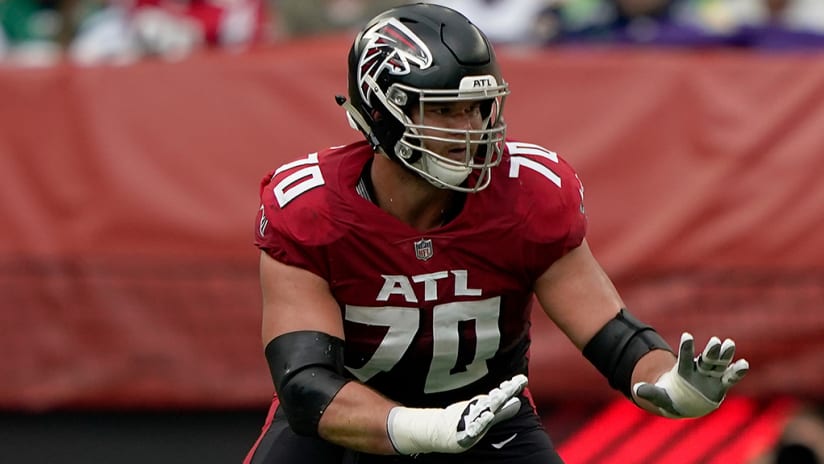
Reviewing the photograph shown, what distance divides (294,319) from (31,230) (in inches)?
116

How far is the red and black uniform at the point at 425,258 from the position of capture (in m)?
3.51

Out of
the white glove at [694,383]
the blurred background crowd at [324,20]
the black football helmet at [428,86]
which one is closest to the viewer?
the white glove at [694,383]

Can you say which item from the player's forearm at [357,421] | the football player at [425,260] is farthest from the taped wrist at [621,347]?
the player's forearm at [357,421]

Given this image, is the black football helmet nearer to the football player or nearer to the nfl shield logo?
the football player

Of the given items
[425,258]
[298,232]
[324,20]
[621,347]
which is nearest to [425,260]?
[425,258]

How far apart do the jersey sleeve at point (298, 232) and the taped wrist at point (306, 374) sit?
20 centimetres

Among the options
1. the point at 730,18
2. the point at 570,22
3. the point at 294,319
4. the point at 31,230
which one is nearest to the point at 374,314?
the point at 294,319

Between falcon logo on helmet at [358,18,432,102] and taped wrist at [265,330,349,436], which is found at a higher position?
falcon logo on helmet at [358,18,432,102]

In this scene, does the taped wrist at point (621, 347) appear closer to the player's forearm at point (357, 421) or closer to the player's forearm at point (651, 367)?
the player's forearm at point (651, 367)

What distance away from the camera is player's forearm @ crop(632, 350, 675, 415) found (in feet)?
11.1

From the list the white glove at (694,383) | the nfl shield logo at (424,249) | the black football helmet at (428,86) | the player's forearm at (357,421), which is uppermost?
the black football helmet at (428,86)

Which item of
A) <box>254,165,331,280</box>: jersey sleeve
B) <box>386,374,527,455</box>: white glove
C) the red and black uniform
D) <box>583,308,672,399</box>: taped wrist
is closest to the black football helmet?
the red and black uniform

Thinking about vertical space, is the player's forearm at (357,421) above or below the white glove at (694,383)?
below

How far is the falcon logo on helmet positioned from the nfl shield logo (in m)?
0.40
